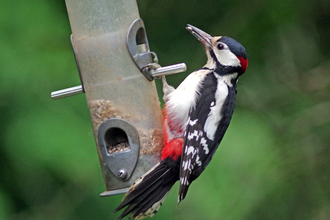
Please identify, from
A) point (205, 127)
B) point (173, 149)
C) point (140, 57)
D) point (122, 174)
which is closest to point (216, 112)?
point (205, 127)

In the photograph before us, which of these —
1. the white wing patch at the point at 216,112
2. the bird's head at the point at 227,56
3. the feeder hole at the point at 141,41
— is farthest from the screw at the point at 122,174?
the bird's head at the point at 227,56

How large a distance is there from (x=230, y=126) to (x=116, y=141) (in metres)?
1.08

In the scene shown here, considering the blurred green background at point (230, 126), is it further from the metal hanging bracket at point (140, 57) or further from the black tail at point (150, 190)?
the metal hanging bracket at point (140, 57)

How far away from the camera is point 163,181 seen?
2.48m

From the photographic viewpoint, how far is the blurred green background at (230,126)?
10.1ft

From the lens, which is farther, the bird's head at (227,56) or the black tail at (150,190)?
the bird's head at (227,56)

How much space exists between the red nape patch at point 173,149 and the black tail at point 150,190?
3 cm

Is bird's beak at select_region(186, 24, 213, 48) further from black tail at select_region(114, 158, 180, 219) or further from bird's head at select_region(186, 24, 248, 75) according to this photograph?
black tail at select_region(114, 158, 180, 219)

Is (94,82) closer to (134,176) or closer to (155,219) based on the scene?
(134,176)

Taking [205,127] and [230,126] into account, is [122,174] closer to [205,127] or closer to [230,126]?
[205,127]

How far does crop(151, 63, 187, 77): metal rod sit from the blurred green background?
87cm

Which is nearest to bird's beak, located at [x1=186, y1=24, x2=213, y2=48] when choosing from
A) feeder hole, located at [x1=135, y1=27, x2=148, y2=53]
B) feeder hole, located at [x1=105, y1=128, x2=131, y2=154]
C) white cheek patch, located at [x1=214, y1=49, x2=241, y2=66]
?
white cheek patch, located at [x1=214, y1=49, x2=241, y2=66]

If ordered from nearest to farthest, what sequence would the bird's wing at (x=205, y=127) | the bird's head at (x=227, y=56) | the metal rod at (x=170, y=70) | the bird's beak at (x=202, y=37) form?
1. the metal rod at (x=170, y=70)
2. the bird's wing at (x=205, y=127)
3. the bird's head at (x=227, y=56)
4. the bird's beak at (x=202, y=37)

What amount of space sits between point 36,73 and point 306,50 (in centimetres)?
233
